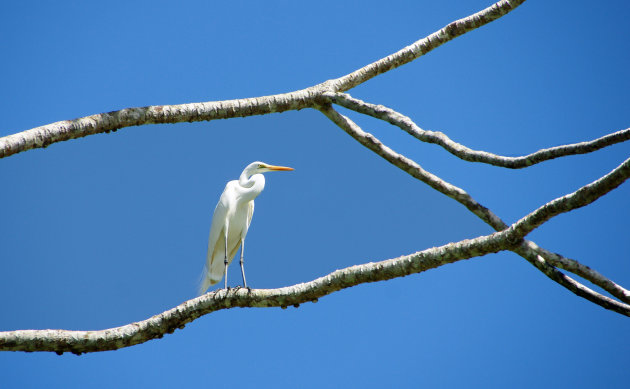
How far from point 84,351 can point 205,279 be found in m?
2.77

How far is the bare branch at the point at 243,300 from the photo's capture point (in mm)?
3990

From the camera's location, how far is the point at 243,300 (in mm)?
4422

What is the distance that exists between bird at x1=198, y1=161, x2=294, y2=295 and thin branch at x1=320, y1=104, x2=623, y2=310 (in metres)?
1.68

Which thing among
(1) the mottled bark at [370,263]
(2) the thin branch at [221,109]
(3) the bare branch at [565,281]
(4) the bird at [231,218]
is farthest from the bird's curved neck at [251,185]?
(3) the bare branch at [565,281]

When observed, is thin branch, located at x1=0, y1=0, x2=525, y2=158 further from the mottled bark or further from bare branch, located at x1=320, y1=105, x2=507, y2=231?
bare branch, located at x1=320, y1=105, x2=507, y2=231

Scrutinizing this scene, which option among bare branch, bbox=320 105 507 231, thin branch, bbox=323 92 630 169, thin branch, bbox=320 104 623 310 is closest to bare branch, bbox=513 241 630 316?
thin branch, bbox=320 104 623 310

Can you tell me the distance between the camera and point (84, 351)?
13.4ft

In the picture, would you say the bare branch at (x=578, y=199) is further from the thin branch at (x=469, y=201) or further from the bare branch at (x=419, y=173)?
the bare branch at (x=419, y=173)

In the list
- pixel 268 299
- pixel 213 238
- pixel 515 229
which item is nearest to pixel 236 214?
pixel 213 238

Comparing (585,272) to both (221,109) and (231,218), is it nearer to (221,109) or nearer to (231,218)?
(221,109)

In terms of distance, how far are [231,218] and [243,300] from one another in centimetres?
246

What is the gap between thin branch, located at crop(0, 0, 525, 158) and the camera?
4270 millimetres

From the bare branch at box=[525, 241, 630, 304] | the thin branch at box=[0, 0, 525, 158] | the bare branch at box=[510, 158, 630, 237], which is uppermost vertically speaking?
the thin branch at box=[0, 0, 525, 158]

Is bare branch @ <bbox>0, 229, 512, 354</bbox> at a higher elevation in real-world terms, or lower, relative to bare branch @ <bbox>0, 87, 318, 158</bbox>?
lower
